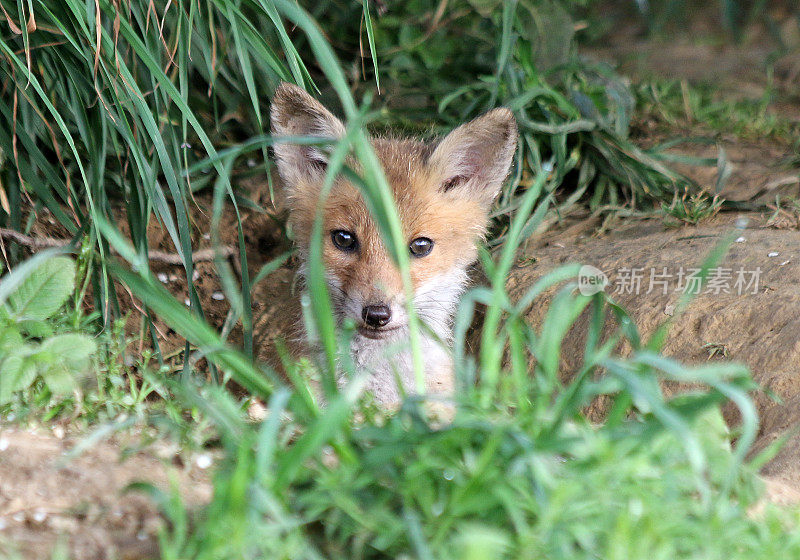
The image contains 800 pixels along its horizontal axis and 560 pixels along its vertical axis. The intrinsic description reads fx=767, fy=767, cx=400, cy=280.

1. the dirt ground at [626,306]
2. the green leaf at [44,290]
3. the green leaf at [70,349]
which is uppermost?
the green leaf at [44,290]

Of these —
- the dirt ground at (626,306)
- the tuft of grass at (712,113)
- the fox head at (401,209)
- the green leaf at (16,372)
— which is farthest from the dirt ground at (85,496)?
the tuft of grass at (712,113)

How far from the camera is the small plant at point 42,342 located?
1.92 metres

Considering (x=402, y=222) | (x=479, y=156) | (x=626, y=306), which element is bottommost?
(x=626, y=306)

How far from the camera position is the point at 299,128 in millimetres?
3010

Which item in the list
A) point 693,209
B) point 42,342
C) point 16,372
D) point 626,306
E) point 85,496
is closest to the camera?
point 85,496

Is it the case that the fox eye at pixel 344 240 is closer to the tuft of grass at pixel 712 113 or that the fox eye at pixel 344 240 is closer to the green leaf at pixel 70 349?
the green leaf at pixel 70 349

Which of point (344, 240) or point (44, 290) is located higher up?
point (44, 290)

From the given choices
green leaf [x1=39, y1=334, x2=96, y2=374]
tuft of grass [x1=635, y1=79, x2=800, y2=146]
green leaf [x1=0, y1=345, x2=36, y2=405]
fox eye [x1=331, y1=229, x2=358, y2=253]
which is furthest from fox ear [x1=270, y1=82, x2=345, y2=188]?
tuft of grass [x1=635, y1=79, x2=800, y2=146]

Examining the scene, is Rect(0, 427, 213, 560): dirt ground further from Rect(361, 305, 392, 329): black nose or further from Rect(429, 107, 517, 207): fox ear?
Rect(429, 107, 517, 207): fox ear

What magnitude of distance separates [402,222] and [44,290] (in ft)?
4.32

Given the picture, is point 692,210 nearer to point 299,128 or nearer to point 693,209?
point 693,209

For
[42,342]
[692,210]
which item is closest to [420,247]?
[692,210]

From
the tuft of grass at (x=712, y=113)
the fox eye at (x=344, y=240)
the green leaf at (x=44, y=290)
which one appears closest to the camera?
the green leaf at (x=44, y=290)

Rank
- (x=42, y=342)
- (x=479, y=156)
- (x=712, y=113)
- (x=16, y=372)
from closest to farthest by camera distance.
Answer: (x=16, y=372) → (x=42, y=342) → (x=479, y=156) → (x=712, y=113)
